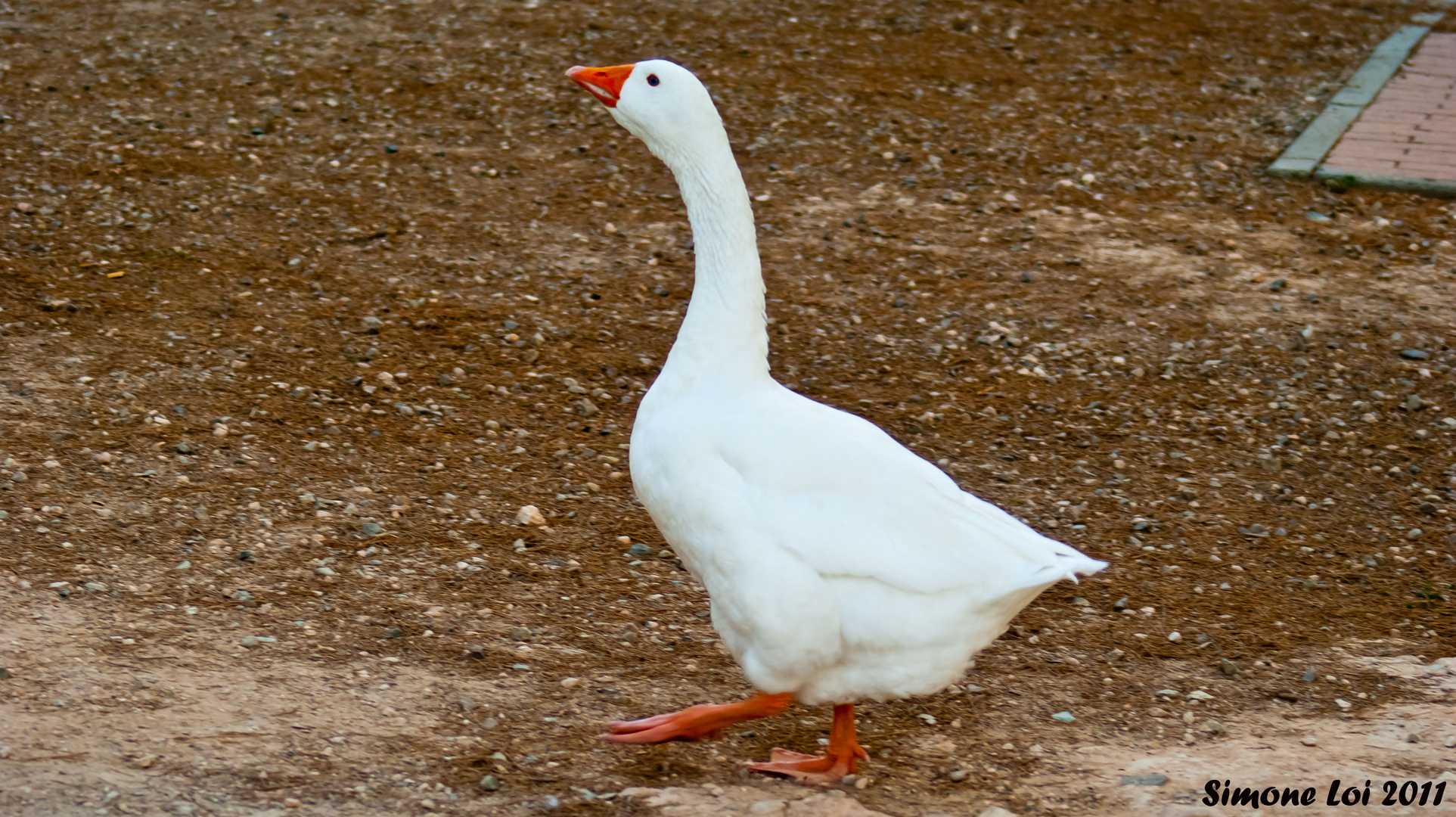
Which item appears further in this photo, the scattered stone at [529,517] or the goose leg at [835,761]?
the scattered stone at [529,517]

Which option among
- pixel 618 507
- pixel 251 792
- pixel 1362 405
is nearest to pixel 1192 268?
pixel 1362 405

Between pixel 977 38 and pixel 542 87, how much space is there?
349 cm

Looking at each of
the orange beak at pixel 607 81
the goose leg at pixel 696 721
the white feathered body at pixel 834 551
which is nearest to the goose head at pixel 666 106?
the orange beak at pixel 607 81

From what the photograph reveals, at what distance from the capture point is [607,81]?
12.3 ft

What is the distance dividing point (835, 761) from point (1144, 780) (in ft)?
2.77

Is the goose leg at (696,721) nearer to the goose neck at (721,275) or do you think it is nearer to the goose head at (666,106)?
the goose neck at (721,275)

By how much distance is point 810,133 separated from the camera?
28.2 ft

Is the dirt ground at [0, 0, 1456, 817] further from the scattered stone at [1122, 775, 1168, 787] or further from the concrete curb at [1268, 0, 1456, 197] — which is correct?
the concrete curb at [1268, 0, 1456, 197]

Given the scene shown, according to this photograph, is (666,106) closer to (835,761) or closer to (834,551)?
(834,551)

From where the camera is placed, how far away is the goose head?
359 centimetres

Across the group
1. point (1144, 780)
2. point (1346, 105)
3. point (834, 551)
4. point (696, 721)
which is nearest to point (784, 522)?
point (834, 551)

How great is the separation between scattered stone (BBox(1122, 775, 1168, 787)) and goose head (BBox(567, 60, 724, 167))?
2075 mm

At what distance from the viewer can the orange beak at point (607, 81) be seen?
371 centimetres

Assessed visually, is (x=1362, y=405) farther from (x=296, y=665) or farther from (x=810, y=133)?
(x=296, y=665)
